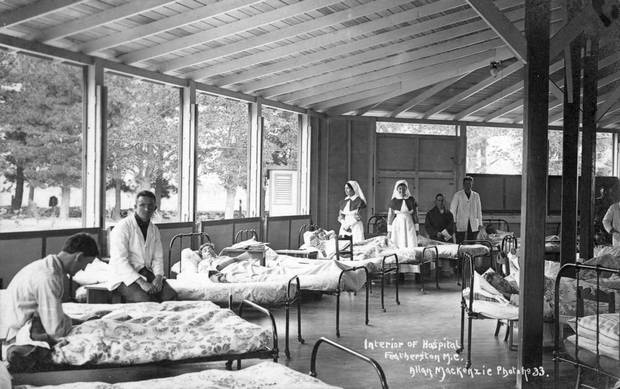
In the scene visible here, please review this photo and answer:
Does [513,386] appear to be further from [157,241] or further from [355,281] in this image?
[157,241]

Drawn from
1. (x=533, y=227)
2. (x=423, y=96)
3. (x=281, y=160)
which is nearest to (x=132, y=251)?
(x=533, y=227)

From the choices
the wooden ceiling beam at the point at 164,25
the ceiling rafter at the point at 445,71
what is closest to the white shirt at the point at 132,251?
the wooden ceiling beam at the point at 164,25

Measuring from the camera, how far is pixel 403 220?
11.1m

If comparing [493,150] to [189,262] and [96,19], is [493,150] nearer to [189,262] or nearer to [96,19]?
[189,262]

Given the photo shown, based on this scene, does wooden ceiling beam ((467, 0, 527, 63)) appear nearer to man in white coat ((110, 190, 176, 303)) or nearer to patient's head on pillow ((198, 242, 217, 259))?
man in white coat ((110, 190, 176, 303))

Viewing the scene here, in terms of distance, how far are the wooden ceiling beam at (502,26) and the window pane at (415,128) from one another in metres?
8.53

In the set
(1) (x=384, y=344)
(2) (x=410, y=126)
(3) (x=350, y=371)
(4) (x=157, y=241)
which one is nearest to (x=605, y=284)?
(1) (x=384, y=344)

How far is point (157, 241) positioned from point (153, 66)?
3.62 m

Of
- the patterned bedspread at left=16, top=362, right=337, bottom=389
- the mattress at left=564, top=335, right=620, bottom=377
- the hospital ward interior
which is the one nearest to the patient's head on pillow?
the hospital ward interior

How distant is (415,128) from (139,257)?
31.6 feet

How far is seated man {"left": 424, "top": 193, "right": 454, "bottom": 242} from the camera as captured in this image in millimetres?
12414

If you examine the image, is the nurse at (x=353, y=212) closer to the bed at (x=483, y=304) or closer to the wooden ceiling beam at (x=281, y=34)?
the wooden ceiling beam at (x=281, y=34)

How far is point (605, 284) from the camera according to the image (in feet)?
19.9

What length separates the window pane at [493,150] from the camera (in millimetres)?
15195
